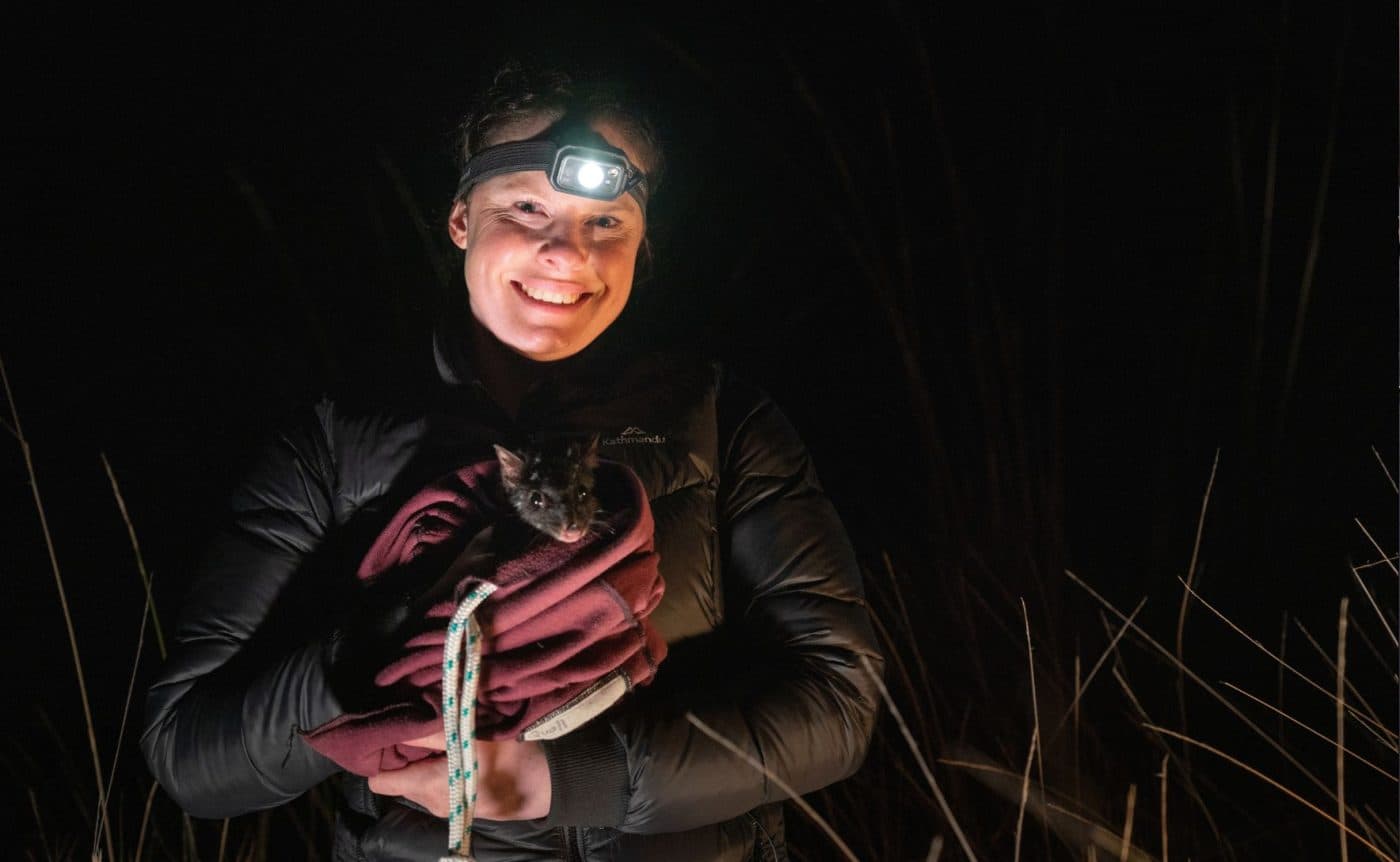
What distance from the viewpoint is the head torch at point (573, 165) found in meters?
1.98

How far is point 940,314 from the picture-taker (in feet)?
14.3

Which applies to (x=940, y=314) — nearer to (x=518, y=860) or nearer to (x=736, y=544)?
(x=736, y=544)

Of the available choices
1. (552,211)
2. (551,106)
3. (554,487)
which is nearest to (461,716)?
(554,487)

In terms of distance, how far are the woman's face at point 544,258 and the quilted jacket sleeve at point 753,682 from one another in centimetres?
41

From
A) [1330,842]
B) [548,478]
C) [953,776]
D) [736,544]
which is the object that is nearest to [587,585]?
[548,478]

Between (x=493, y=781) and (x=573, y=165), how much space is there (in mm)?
1322

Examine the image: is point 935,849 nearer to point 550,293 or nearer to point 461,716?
point 461,716

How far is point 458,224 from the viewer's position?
2258 mm

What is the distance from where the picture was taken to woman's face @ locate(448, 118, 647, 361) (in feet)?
6.49

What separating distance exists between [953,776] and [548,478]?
10.0ft

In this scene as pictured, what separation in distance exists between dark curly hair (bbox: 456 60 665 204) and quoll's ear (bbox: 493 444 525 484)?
0.83 metres

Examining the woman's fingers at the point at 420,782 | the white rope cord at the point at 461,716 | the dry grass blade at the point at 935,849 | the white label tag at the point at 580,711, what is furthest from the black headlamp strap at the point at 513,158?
the dry grass blade at the point at 935,849

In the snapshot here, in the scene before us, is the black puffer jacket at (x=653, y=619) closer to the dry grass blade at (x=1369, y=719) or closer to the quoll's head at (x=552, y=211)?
the quoll's head at (x=552, y=211)

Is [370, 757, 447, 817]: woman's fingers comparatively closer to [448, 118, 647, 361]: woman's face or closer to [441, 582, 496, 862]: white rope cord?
[441, 582, 496, 862]: white rope cord
